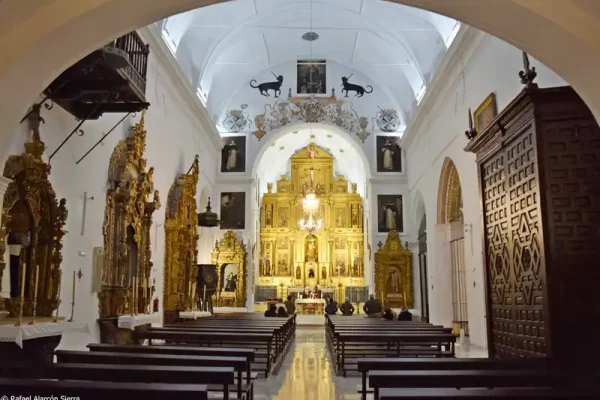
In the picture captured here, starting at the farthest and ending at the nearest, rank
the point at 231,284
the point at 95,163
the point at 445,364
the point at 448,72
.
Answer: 1. the point at 231,284
2. the point at 448,72
3. the point at 95,163
4. the point at 445,364

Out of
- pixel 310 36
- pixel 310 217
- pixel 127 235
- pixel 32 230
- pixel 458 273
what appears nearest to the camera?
pixel 32 230

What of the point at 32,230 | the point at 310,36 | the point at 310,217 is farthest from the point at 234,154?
the point at 32,230

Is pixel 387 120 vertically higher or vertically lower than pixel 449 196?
higher

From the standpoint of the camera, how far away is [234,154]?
71.1ft

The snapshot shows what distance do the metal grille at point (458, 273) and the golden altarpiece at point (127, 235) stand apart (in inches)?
312

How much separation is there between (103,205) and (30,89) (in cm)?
564

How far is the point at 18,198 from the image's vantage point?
258 inches

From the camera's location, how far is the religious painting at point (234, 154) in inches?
851

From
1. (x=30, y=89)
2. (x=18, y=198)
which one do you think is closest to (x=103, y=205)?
(x=18, y=198)

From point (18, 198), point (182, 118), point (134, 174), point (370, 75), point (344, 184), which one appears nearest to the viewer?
point (18, 198)

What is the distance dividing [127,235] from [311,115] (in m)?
12.3

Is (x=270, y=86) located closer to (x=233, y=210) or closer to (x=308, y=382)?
(x=233, y=210)

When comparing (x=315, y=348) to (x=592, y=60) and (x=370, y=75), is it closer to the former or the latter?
(x=592, y=60)

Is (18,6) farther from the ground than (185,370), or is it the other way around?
(18,6)
